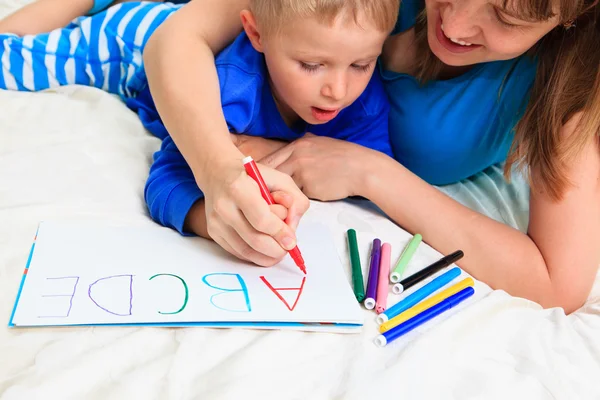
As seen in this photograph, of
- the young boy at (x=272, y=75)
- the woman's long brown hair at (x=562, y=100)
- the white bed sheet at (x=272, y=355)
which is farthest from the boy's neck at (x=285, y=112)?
the woman's long brown hair at (x=562, y=100)

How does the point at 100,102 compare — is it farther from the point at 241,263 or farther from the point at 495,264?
the point at 495,264

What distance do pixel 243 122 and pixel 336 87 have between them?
0.16 meters

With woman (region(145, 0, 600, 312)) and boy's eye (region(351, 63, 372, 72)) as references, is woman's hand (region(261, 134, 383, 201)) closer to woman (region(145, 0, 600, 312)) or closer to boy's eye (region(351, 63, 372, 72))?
woman (region(145, 0, 600, 312))

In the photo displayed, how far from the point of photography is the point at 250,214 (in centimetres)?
67

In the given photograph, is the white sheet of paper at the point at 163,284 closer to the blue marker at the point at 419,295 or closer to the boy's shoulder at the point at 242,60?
the blue marker at the point at 419,295

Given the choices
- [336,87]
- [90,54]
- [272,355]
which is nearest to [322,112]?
[336,87]

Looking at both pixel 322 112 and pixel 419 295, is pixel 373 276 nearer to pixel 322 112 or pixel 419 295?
pixel 419 295

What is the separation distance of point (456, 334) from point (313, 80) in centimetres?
43

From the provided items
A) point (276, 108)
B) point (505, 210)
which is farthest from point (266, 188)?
point (505, 210)

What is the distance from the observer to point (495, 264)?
2.79 ft

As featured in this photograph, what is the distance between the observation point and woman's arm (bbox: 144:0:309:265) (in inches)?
27.0

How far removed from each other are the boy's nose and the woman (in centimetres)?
10

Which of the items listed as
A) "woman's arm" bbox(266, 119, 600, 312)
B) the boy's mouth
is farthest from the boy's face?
"woman's arm" bbox(266, 119, 600, 312)

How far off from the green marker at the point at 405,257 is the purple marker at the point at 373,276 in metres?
0.03
